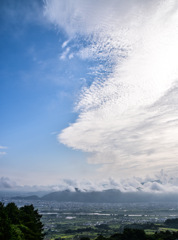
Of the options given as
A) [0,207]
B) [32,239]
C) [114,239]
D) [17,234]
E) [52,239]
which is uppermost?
[0,207]

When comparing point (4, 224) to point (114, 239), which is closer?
point (4, 224)

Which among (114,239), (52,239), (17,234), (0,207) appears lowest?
(52,239)

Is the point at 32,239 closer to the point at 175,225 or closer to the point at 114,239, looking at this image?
the point at 114,239

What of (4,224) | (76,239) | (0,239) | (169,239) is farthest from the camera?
(76,239)

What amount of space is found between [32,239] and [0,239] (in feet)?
34.1

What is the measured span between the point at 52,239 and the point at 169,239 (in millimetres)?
62826

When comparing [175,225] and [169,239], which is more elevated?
[169,239]

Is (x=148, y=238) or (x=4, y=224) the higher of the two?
(x=4, y=224)

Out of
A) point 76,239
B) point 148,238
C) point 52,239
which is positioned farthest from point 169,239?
point 52,239

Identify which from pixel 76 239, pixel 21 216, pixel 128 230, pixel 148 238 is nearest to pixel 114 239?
pixel 128 230

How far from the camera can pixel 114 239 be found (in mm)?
50188

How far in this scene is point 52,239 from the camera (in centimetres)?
9012

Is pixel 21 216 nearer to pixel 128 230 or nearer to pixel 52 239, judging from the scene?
pixel 128 230

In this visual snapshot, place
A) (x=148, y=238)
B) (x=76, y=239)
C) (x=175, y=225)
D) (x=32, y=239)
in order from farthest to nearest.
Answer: (x=175, y=225)
(x=76, y=239)
(x=148, y=238)
(x=32, y=239)
